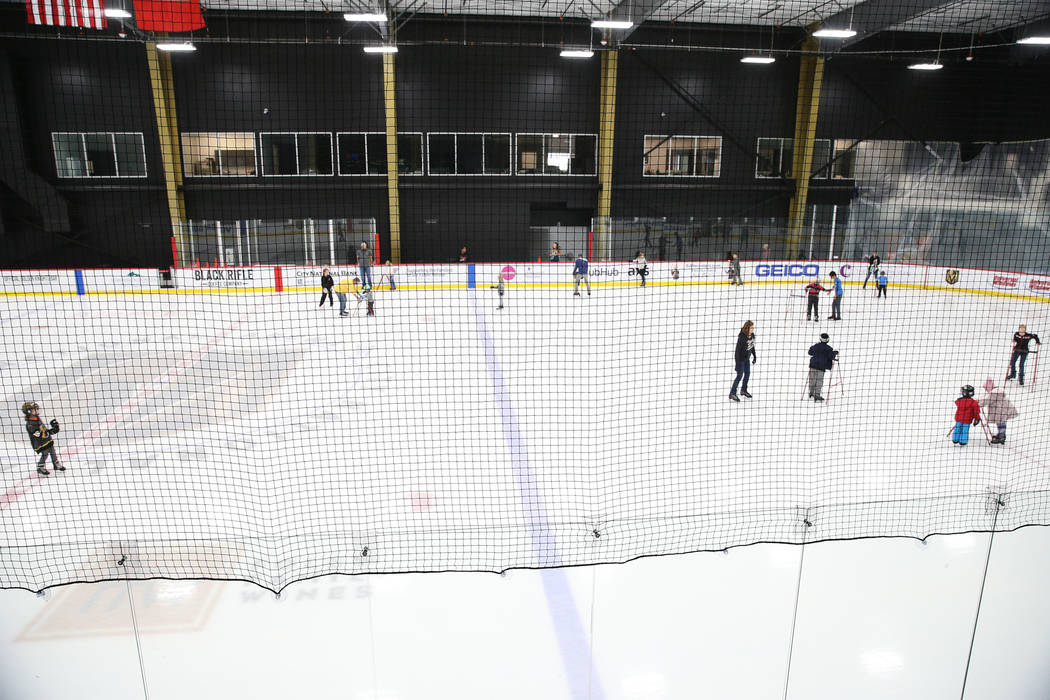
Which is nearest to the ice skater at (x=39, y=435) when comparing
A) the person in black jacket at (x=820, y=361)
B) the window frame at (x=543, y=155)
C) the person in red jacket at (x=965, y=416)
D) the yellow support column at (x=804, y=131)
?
the person in black jacket at (x=820, y=361)

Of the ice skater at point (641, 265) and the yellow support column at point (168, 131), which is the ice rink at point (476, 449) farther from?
the yellow support column at point (168, 131)

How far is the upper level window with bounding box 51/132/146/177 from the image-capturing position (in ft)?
52.6

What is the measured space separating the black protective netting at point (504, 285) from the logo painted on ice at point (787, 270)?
133 millimetres

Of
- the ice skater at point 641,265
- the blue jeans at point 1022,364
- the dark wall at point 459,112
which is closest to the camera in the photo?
the blue jeans at point 1022,364

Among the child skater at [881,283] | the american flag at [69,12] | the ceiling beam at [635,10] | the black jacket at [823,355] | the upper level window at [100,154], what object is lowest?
the black jacket at [823,355]

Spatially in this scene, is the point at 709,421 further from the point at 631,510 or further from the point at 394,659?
the point at 394,659

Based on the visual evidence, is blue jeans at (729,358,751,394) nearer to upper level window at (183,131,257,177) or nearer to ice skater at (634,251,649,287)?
ice skater at (634,251,649,287)

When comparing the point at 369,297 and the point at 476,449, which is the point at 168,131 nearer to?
the point at 369,297

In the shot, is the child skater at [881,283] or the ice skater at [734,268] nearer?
the child skater at [881,283]

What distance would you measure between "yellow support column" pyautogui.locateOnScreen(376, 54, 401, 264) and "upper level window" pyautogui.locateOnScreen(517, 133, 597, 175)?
349 cm

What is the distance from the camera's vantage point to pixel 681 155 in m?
18.1

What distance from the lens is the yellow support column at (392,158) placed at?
627 inches

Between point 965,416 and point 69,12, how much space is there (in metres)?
14.6

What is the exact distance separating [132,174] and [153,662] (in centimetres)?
1727
